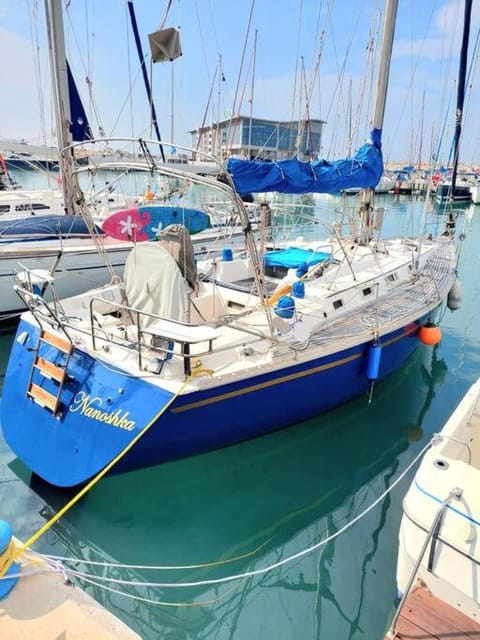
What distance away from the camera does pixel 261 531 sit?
403 cm

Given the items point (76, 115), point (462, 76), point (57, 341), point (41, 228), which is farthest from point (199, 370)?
point (462, 76)

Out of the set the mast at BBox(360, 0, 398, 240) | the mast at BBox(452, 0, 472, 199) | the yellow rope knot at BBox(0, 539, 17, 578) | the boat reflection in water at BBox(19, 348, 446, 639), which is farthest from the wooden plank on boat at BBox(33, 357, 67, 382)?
the mast at BBox(452, 0, 472, 199)

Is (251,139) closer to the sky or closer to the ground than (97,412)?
closer to the sky

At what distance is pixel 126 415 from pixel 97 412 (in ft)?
1.06

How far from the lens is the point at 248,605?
10.9 ft

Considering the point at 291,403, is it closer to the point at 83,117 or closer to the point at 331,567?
the point at 331,567

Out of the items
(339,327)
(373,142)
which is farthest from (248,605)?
(373,142)

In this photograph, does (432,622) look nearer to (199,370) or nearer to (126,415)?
(199,370)

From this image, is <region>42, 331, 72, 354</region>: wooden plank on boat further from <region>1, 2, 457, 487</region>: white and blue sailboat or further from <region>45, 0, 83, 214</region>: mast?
<region>45, 0, 83, 214</region>: mast

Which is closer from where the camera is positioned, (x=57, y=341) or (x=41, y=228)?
(x=57, y=341)

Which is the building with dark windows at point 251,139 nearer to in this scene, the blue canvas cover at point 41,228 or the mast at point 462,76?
the blue canvas cover at point 41,228

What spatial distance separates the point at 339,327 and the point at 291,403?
1.16m

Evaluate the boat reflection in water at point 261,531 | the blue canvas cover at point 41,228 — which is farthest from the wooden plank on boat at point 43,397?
the blue canvas cover at point 41,228

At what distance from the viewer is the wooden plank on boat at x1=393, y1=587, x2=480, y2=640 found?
7.62 ft
